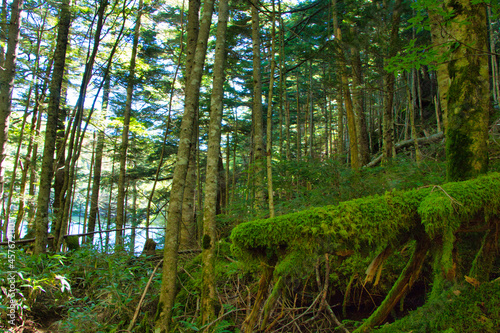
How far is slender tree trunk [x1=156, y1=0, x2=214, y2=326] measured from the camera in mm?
3969

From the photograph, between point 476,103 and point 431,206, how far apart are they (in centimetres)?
181

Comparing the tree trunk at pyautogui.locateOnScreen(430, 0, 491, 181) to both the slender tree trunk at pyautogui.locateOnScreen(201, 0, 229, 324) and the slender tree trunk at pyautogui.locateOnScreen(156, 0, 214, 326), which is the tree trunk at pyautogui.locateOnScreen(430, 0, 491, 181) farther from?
the slender tree trunk at pyautogui.locateOnScreen(156, 0, 214, 326)

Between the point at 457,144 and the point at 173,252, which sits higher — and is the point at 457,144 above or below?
above

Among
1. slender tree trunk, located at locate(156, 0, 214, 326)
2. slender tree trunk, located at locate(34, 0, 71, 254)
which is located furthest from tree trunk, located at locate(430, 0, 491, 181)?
slender tree trunk, located at locate(34, 0, 71, 254)

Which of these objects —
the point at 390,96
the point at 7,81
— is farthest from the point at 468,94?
the point at 7,81

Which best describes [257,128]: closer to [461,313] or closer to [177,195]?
[177,195]

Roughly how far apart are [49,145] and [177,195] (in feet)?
16.5

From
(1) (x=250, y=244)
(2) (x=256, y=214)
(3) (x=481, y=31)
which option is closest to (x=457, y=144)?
(3) (x=481, y=31)

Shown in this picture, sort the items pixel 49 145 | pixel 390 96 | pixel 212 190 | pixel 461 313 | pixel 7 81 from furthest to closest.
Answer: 1. pixel 390 96
2. pixel 7 81
3. pixel 49 145
4. pixel 212 190
5. pixel 461 313

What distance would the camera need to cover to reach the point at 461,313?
6.35 ft

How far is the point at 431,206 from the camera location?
195 centimetres

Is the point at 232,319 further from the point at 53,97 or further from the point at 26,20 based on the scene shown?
the point at 26,20

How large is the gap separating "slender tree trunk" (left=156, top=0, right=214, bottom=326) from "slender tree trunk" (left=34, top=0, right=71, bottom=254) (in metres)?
4.77

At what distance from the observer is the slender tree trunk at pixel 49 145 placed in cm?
692
